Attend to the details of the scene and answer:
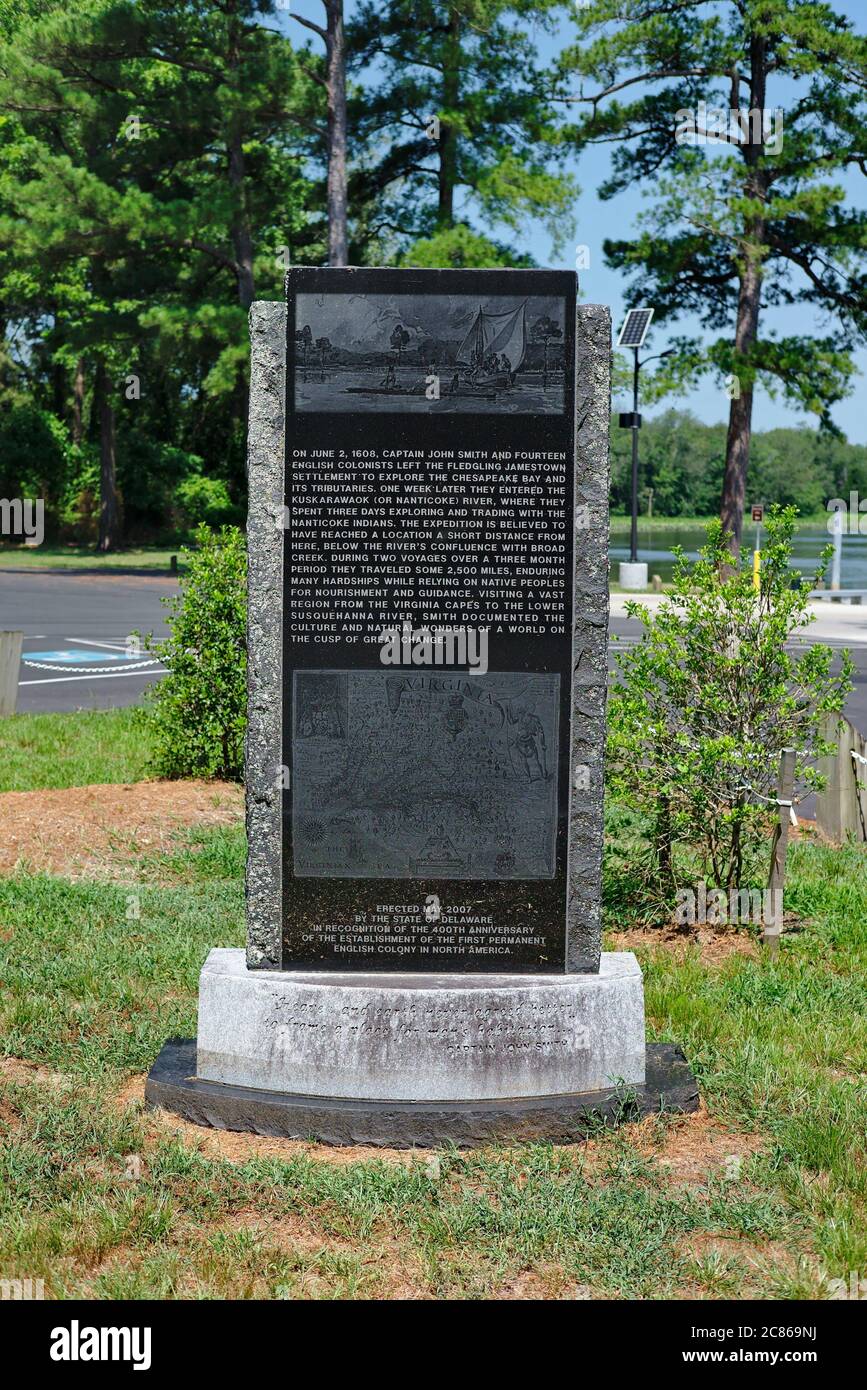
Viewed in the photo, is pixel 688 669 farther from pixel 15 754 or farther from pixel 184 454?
pixel 184 454

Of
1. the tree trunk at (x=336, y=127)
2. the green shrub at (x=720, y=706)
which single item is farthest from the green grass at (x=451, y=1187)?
the tree trunk at (x=336, y=127)

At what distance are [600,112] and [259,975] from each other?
26040mm

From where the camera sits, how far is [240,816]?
8.35 meters

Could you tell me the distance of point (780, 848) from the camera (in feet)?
20.0

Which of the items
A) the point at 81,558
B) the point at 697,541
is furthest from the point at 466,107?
the point at 697,541

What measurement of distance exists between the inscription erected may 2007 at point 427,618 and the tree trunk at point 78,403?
44.2 m

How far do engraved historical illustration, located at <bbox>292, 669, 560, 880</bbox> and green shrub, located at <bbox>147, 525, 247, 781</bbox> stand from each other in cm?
398

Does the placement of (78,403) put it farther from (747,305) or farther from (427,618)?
→ (427,618)

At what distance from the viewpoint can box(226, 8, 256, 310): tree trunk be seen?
2928cm

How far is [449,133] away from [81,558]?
50.0 ft

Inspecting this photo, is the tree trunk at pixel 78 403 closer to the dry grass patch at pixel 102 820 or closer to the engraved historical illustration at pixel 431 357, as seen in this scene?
the dry grass patch at pixel 102 820

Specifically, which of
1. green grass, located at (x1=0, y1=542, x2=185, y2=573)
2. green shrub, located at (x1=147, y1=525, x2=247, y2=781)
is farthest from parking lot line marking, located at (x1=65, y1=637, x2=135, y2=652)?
green grass, located at (x1=0, y1=542, x2=185, y2=573)

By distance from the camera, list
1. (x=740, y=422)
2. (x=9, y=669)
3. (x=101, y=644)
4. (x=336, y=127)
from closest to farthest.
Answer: (x=9, y=669), (x=101, y=644), (x=336, y=127), (x=740, y=422)

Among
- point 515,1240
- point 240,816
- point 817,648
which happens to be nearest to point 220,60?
point 240,816
